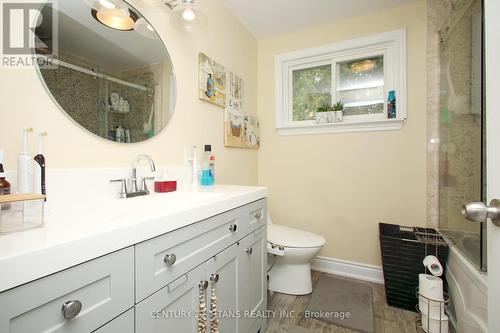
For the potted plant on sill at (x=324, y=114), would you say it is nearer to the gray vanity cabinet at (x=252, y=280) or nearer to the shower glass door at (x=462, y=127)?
the shower glass door at (x=462, y=127)

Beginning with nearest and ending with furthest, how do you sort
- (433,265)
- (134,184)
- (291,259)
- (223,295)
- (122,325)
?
1. (122,325)
2. (223,295)
3. (134,184)
4. (433,265)
5. (291,259)

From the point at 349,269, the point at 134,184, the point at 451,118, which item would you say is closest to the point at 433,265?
the point at 349,269

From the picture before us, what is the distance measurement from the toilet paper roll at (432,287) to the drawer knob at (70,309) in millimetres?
1794

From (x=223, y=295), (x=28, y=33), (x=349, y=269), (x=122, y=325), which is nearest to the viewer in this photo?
(x=122, y=325)

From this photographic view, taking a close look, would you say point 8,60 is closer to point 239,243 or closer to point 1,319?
point 1,319

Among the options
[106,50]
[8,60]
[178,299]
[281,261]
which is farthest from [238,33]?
[178,299]

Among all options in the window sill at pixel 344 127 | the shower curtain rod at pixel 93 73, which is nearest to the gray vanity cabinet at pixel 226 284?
the shower curtain rod at pixel 93 73

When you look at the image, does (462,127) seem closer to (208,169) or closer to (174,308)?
(208,169)

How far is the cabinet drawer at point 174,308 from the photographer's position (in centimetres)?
64

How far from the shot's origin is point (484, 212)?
0.51 metres

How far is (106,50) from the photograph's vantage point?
42.4 inches

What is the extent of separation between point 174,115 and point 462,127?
6.04ft

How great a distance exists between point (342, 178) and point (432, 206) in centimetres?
70

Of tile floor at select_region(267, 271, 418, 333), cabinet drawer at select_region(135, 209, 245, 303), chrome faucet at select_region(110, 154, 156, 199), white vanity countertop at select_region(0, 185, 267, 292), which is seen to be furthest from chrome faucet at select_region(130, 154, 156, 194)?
tile floor at select_region(267, 271, 418, 333)
